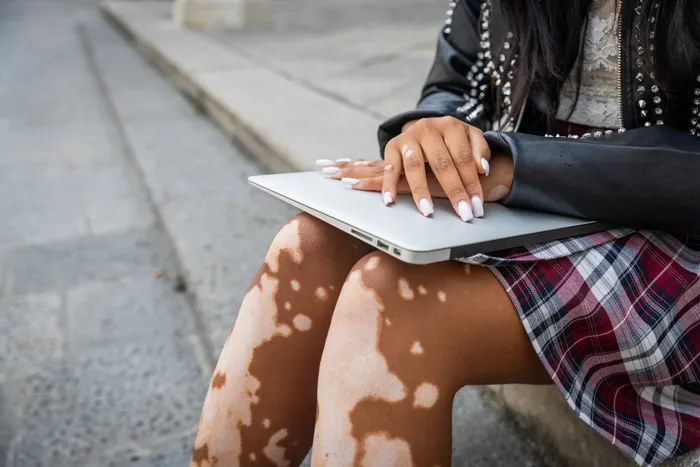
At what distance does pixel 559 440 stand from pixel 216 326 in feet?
2.84

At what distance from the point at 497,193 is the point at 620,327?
224mm

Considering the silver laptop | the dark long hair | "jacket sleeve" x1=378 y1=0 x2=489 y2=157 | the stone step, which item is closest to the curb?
the stone step

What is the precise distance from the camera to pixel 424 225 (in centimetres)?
78

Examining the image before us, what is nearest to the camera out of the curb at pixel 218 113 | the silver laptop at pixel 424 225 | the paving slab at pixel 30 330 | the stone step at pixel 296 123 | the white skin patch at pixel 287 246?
the silver laptop at pixel 424 225

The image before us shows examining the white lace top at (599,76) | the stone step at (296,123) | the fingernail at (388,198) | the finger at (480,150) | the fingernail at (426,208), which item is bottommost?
the stone step at (296,123)

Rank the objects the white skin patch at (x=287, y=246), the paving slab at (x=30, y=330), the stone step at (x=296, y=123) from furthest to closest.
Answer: the paving slab at (x=30, y=330) → the stone step at (x=296, y=123) → the white skin patch at (x=287, y=246)

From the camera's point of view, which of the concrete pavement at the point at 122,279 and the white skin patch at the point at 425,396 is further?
the concrete pavement at the point at 122,279

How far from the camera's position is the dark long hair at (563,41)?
89 cm

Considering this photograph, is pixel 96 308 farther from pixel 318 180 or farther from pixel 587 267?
pixel 587 267

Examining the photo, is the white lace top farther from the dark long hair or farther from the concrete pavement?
the concrete pavement

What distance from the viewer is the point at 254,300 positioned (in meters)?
0.97

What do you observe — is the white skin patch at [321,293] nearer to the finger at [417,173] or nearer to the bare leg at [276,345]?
the bare leg at [276,345]

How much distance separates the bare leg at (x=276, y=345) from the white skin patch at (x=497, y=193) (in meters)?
0.21

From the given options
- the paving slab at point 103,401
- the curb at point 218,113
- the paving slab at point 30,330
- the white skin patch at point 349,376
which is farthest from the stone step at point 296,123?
the paving slab at point 30,330
